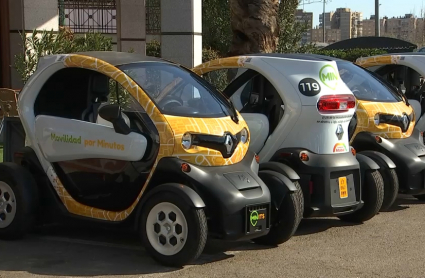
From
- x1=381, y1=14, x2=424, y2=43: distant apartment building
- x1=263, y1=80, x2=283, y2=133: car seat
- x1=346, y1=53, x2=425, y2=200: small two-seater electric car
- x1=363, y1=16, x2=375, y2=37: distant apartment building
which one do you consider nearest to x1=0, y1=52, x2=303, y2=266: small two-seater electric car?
x1=263, y1=80, x2=283, y2=133: car seat

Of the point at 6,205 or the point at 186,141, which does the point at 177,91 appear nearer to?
the point at 186,141

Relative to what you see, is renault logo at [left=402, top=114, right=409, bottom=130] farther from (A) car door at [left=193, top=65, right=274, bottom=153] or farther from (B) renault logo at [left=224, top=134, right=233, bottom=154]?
(B) renault logo at [left=224, top=134, right=233, bottom=154]

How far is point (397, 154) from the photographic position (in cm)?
920

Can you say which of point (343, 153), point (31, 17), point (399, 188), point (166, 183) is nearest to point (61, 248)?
point (166, 183)

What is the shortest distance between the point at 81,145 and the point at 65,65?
2.54 feet

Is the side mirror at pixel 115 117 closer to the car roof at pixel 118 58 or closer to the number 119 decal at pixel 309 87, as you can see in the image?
the car roof at pixel 118 58

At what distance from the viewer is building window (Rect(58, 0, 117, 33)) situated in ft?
90.5

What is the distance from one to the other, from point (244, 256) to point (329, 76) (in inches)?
79.1

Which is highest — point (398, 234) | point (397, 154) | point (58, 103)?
point (58, 103)

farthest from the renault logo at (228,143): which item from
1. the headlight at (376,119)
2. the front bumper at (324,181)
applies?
the headlight at (376,119)

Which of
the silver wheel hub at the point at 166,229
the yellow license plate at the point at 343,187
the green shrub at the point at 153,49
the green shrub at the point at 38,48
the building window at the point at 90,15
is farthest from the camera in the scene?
the building window at the point at 90,15

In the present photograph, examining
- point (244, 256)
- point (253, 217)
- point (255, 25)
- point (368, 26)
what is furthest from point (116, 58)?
point (368, 26)

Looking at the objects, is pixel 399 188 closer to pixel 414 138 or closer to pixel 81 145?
pixel 414 138

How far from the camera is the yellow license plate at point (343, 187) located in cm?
768
